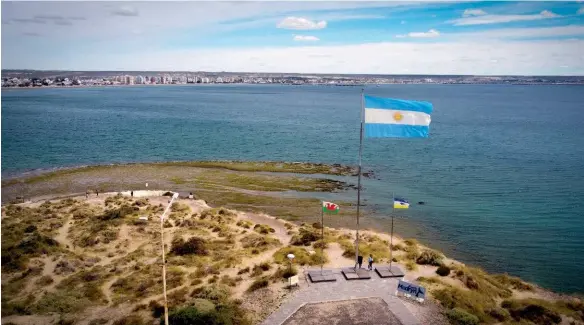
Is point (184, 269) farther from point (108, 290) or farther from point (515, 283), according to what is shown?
point (515, 283)

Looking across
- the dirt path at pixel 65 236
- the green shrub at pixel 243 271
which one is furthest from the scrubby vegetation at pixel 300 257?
the dirt path at pixel 65 236

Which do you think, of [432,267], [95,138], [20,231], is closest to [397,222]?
[432,267]

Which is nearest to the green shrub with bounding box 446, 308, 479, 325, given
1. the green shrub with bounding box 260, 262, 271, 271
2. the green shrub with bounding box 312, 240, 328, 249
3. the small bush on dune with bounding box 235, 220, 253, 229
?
the green shrub with bounding box 260, 262, 271, 271

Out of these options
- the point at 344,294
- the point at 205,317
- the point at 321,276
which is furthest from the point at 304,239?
the point at 205,317

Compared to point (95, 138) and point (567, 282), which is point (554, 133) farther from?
point (95, 138)

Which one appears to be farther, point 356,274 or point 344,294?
point 356,274

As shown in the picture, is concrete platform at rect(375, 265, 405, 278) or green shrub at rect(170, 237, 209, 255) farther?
green shrub at rect(170, 237, 209, 255)

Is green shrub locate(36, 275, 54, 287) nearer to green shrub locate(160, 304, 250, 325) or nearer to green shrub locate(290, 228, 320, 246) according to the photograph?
green shrub locate(160, 304, 250, 325)
